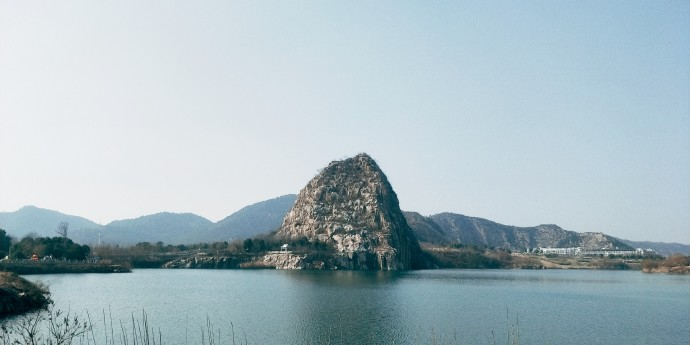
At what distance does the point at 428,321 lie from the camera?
63.7 m

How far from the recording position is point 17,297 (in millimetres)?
62656

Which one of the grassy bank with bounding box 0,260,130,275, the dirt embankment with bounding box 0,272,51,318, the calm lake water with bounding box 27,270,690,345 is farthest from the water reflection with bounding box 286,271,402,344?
the grassy bank with bounding box 0,260,130,275

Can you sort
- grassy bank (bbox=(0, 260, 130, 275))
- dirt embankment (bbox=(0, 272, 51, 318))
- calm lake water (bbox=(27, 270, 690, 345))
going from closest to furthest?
calm lake water (bbox=(27, 270, 690, 345)) < dirt embankment (bbox=(0, 272, 51, 318)) < grassy bank (bbox=(0, 260, 130, 275))

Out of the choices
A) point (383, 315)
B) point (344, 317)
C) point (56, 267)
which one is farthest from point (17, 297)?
point (56, 267)

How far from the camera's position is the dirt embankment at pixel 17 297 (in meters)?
59.8

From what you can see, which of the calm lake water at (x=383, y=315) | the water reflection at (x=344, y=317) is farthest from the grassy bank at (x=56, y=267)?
the water reflection at (x=344, y=317)

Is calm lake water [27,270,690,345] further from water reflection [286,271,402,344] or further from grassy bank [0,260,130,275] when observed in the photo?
grassy bank [0,260,130,275]

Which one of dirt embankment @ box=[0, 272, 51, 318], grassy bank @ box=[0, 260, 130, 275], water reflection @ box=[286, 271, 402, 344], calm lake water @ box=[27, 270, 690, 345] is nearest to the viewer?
water reflection @ box=[286, 271, 402, 344]

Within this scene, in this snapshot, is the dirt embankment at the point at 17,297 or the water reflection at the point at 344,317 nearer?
the water reflection at the point at 344,317

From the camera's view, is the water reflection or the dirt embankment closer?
the water reflection

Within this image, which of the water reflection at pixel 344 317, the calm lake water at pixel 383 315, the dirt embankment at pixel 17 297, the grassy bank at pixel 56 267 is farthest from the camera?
the grassy bank at pixel 56 267

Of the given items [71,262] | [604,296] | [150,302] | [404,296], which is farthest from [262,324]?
[71,262]

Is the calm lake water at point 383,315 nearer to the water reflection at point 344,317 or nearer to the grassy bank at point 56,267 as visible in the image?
the water reflection at point 344,317

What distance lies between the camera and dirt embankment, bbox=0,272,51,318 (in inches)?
2355
